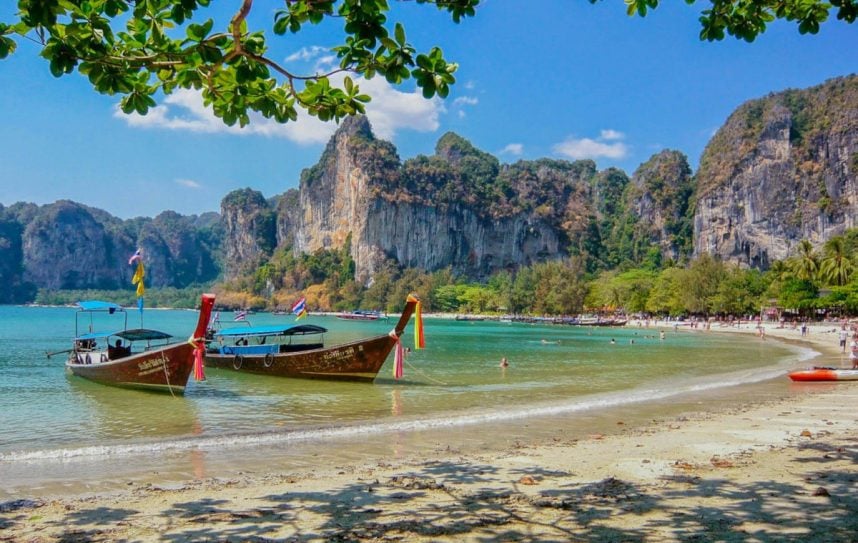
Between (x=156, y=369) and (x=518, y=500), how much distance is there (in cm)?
1405

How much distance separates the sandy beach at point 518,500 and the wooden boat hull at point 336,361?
35.2 ft

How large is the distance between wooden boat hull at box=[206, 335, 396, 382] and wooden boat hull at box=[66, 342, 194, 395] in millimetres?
4233

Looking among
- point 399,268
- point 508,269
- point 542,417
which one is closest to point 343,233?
→ point 399,268

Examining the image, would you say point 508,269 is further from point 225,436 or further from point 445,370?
point 225,436

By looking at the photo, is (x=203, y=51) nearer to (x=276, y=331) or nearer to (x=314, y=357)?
(x=314, y=357)

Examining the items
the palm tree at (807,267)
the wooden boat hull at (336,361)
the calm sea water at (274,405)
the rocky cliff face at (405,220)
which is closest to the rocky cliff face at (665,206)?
the rocky cliff face at (405,220)

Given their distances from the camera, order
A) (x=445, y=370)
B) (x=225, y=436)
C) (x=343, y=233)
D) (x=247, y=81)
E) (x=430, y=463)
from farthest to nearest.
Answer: (x=343, y=233) → (x=445, y=370) → (x=225, y=436) → (x=430, y=463) → (x=247, y=81)

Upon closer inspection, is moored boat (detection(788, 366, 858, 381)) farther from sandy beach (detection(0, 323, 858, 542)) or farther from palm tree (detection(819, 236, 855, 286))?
palm tree (detection(819, 236, 855, 286))

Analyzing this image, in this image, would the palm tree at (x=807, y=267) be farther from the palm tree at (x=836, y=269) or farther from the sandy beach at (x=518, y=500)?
the sandy beach at (x=518, y=500)

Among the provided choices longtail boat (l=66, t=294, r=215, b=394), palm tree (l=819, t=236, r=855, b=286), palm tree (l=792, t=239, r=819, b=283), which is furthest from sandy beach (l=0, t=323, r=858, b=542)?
palm tree (l=792, t=239, r=819, b=283)

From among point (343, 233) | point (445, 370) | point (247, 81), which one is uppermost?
point (343, 233)

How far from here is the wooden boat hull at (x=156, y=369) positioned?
1705 cm

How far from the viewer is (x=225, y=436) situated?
11445 millimetres

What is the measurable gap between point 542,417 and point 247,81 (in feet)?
35.7
